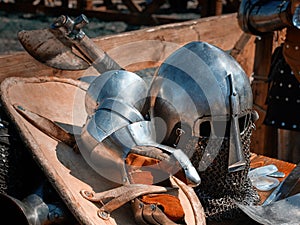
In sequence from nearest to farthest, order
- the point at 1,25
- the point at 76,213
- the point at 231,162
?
the point at 76,213 → the point at 231,162 → the point at 1,25

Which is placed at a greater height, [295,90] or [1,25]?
[295,90]

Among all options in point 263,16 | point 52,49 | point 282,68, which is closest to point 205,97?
point 52,49

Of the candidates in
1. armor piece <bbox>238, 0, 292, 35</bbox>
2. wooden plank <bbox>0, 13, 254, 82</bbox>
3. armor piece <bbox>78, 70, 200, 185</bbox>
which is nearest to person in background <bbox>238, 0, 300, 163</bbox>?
armor piece <bbox>238, 0, 292, 35</bbox>

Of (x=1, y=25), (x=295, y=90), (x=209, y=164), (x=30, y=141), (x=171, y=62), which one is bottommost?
(x=1, y=25)

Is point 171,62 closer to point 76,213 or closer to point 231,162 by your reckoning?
point 231,162

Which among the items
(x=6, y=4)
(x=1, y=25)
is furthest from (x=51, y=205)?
(x=6, y=4)

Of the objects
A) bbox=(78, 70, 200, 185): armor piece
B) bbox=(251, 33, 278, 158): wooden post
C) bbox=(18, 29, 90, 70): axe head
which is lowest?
bbox=(251, 33, 278, 158): wooden post

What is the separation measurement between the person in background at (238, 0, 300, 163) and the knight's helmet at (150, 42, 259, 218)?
921 millimetres

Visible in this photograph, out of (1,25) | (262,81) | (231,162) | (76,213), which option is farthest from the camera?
(1,25)

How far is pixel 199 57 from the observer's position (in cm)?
134

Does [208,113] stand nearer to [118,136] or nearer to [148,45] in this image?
[118,136]

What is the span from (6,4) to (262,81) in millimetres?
4822

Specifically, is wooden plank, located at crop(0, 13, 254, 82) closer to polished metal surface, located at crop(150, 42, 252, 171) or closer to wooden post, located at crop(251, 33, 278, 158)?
wooden post, located at crop(251, 33, 278, 158)

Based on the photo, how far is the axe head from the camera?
4.86ft
